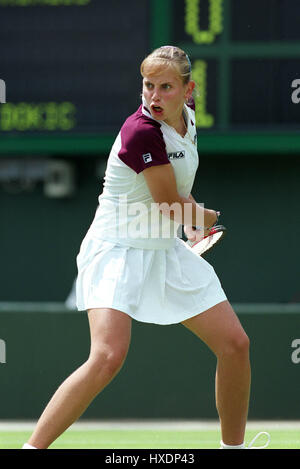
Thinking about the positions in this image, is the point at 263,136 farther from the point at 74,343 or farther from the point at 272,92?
the point at 74,343

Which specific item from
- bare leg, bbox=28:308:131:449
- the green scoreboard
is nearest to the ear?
bare leg, bbox=28:308:131:449

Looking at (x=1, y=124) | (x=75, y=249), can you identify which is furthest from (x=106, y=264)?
(x=75, y=249)

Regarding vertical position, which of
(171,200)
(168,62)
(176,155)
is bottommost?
(171,200)

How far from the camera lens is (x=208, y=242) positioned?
429 centimetres

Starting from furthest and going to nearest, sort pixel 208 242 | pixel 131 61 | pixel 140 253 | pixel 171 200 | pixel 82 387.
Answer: pixel 131 61 < pixel 208 242 < pixel 140 253 < pixel 171 200 < pixel 82 387

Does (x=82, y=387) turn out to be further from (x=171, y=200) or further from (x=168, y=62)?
(x=168, y=62)

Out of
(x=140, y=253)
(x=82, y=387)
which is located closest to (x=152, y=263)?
(x=140, y=253)

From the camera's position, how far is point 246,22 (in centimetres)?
782

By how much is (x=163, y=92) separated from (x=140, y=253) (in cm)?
60

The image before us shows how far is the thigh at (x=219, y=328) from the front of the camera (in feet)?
12.7

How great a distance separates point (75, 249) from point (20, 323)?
8.55 ft

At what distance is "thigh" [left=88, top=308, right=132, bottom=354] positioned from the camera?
3.71 meters

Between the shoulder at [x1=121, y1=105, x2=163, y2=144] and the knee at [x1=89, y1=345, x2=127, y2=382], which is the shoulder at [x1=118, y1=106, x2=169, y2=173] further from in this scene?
the knee at [x1=89, y1=345, x2=127, y2=382]

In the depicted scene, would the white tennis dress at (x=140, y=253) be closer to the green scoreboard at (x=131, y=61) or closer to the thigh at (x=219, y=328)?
the thigh at (x=219, y=328)
